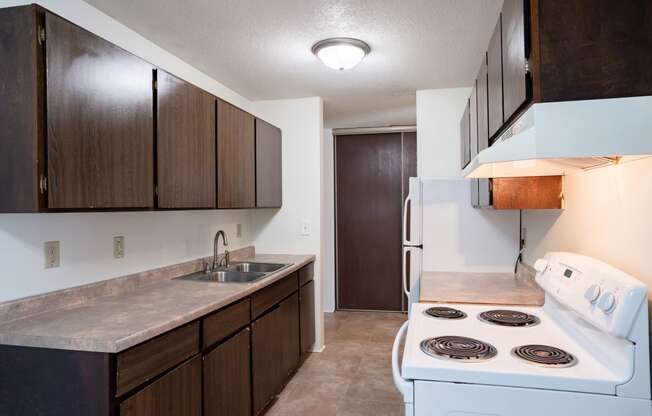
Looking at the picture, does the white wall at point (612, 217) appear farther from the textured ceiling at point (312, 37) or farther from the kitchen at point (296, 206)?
the textured ceiling at point (312, 37)

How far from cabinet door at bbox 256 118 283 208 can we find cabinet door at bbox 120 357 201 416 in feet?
5.31

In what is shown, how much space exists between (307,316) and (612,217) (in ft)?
8.15

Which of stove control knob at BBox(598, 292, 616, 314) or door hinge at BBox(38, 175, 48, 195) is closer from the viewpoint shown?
stove control knob at BBox(598, 292, 616, 314)

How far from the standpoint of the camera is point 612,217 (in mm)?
1560

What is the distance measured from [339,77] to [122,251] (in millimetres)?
1982

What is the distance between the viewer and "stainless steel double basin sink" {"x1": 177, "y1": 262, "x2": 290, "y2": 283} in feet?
8.89

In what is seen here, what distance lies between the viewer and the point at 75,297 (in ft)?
6.12

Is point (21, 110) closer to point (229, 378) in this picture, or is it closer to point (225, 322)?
point (225, 322)

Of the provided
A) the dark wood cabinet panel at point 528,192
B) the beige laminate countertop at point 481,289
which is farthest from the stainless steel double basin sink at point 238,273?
the dark wood cabinet panel at point 528,192

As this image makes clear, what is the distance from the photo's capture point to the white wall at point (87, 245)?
164cm

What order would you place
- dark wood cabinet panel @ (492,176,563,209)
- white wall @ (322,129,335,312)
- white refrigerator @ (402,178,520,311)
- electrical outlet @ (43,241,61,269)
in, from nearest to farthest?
1. electrical outlet @ (43,241,61,269)
2. dark wood cabinet panel @ (492,176,563,209)
3. white refrigerator @ (402,178,520,311)
4. white wall @ (322,129,335,312)

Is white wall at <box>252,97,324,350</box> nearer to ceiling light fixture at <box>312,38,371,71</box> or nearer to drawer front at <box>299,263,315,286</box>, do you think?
drawer front at <box>299,263,315,286</box>

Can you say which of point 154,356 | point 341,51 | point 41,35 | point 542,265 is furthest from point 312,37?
point 154,356

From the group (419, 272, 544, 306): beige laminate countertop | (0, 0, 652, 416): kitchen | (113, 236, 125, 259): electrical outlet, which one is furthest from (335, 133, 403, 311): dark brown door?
(113, 236, 125, 259): electrical outlet
